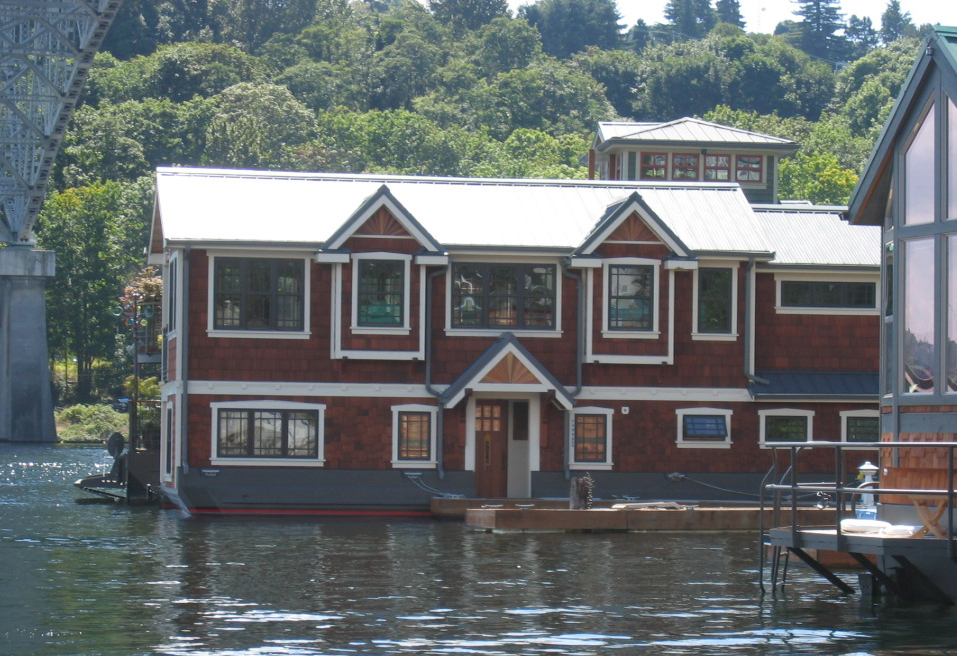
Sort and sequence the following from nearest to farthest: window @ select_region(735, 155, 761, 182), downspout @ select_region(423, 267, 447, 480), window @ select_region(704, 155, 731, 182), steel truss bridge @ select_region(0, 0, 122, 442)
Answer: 1. downspout @ select_region(423, 267, 447, 480)
2. window @ select_region(704, 155, 731, 182)
3. window @ select_region(735, 155, 761, 182)
4. steel truss bridge @ select_region(0, 0, 122, 442)

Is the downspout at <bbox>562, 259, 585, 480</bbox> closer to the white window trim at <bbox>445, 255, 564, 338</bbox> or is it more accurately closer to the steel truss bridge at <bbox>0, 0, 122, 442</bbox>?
the white window trim at <bbox>445, 255, 564, 338</bbox>

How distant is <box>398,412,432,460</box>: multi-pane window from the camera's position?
3944 cm

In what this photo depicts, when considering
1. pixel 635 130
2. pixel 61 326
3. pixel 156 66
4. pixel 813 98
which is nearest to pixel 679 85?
pixel 813 98

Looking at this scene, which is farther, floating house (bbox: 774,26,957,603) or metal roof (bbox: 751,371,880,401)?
metal roof (bbox: 751,371,880,401)

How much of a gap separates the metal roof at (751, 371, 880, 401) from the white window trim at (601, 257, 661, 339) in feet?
9.64

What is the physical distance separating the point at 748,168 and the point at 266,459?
24.7 meters

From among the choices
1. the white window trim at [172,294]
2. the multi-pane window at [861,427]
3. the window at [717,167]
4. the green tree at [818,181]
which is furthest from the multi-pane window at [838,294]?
the green tree at [818,181]

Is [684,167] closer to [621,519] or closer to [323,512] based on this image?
[323,512]

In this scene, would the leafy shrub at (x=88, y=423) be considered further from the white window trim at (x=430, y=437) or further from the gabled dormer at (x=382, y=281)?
the gabled dormer at (x=382, y=281)

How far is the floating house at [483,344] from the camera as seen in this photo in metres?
38.7

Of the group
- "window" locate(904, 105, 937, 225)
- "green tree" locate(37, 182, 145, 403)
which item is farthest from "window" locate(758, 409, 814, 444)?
"green tree" locate(37, 182, 145, 403)

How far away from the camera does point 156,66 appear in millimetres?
148375

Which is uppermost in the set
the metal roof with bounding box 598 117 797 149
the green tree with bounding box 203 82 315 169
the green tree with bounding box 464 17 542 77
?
the green tree with bounding box 464 17 542 77

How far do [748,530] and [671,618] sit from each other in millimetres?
14790
